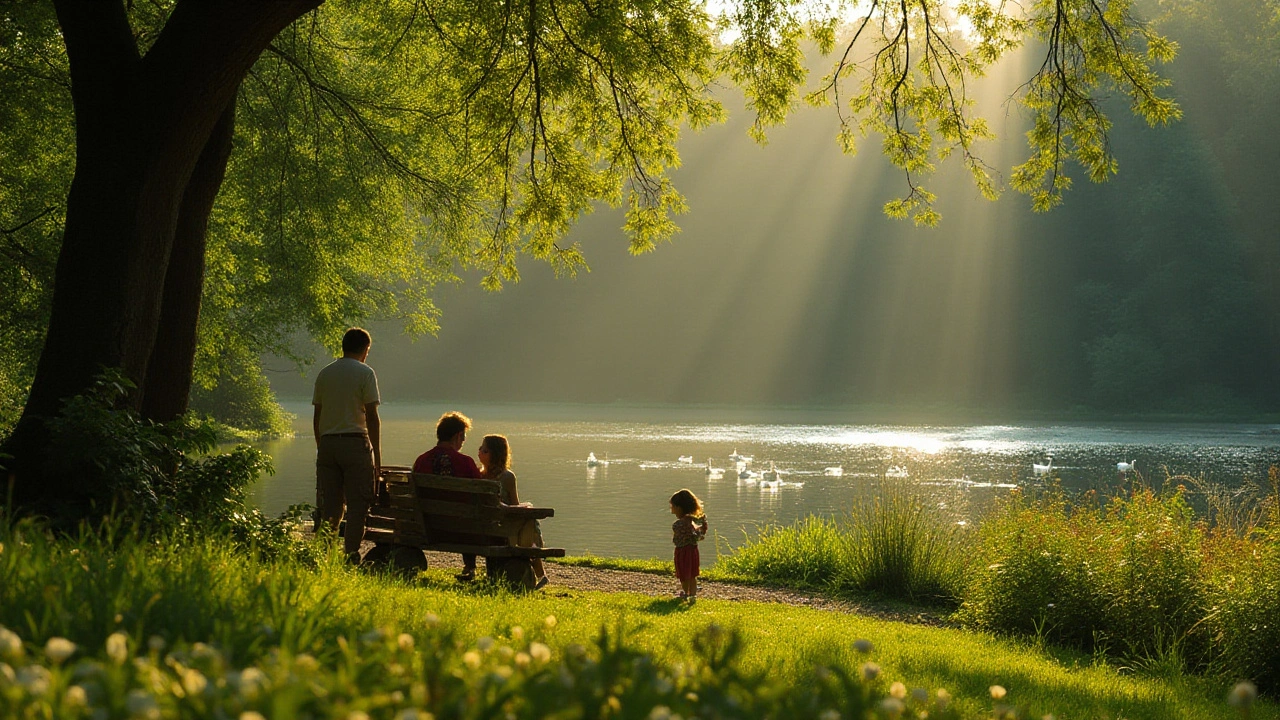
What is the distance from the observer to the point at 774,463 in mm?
28750

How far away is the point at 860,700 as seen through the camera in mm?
2301

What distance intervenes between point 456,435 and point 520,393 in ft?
247

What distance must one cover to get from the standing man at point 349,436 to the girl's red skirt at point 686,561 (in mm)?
2587

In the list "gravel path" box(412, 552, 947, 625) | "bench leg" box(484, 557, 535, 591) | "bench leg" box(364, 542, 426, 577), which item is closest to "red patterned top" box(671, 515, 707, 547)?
"gravel path" box(412, 552, 947, 625)

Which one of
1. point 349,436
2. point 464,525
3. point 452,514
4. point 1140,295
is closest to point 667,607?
point 464,525

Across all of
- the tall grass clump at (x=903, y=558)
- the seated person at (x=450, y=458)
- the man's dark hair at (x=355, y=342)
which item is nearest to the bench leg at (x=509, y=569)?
the seated person at (x=450, y=458)

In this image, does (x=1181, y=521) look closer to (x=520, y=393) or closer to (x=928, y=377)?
(x=928, y=377)

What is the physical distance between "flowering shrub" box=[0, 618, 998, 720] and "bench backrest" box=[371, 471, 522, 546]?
199 inches

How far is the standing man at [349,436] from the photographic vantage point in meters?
7.79

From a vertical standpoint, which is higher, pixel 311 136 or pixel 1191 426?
pixel 311 136

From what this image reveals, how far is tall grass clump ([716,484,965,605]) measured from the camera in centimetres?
1088

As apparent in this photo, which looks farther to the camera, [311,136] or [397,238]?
[397,238]

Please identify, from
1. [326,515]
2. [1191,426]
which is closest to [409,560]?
[326,515]

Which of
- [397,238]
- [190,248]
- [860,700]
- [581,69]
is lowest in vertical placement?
[860,700]
